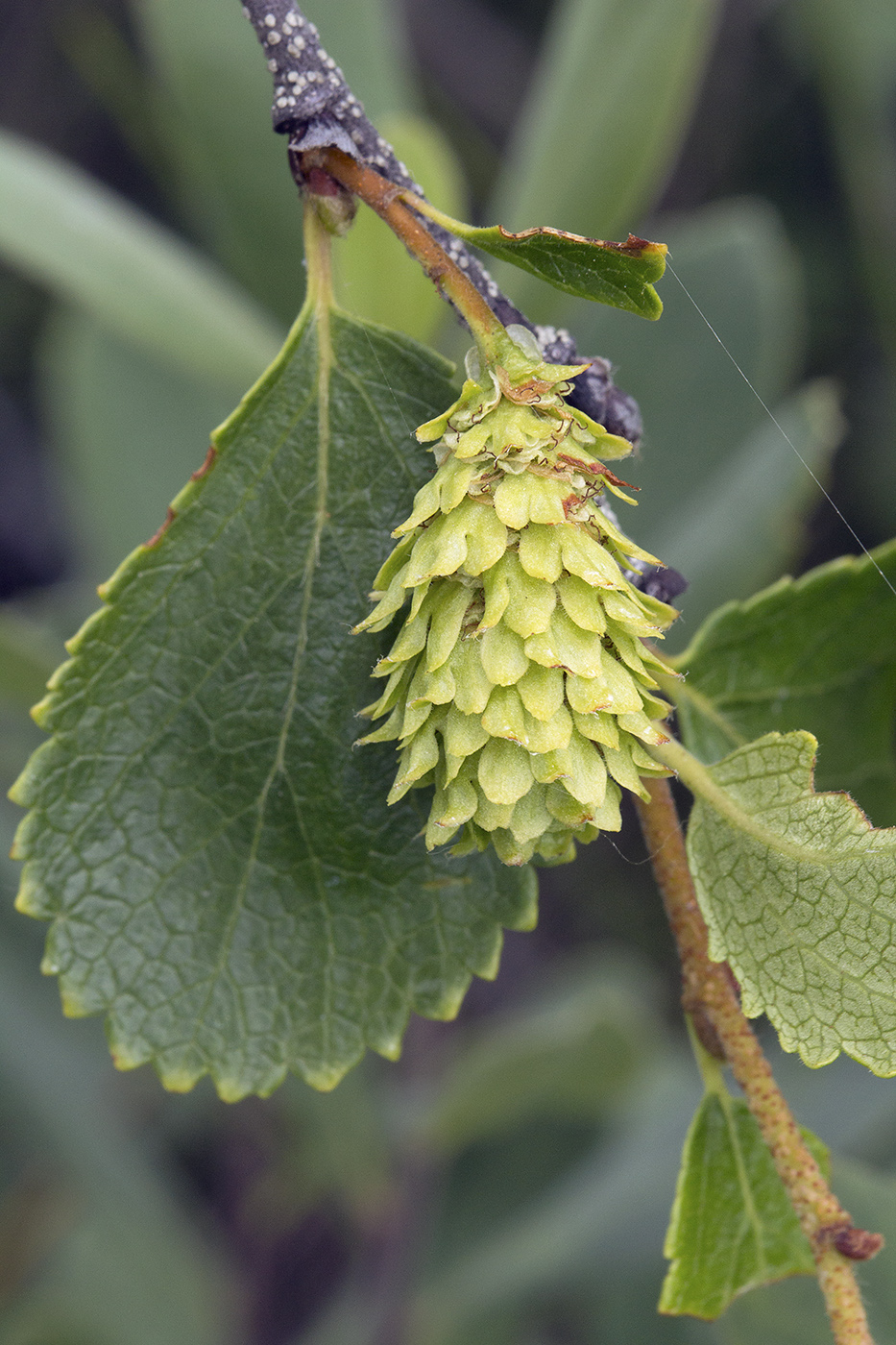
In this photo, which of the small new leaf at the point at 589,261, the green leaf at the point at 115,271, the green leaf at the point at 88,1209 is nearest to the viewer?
the small new leaf at the point at 589,261

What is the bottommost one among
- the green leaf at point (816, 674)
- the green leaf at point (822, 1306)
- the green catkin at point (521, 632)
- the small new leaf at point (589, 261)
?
the green leaf at point (822, 1306)

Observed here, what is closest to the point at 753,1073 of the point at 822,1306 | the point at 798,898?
the point at 798,898

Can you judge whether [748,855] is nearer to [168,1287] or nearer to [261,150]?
[261,150]

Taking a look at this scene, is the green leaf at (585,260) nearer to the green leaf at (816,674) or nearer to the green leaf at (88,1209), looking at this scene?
the green leaf at (816,674)

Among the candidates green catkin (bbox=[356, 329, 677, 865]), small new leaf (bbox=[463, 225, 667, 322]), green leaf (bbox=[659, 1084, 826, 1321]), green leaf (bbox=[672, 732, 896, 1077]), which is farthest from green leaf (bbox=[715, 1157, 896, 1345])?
small new leaf (bbox=[463, 225, 667, 322])

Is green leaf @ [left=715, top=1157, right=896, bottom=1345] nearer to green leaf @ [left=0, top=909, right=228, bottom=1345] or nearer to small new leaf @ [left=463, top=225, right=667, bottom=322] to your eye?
small new leaf @ [left=463, top=225, right=667, bottom=322]

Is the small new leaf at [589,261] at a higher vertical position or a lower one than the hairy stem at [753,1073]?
higher

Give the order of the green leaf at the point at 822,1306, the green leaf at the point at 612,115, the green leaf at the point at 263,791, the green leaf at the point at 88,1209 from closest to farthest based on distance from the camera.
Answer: the green leaf at the point at 263,791, the green leaf at the point at 822,1306, the green leaf at the point at 612,115, the green leaf at the point at 88,1209

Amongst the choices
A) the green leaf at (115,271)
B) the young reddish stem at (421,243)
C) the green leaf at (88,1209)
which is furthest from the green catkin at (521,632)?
the green leaf at (88,1209)
